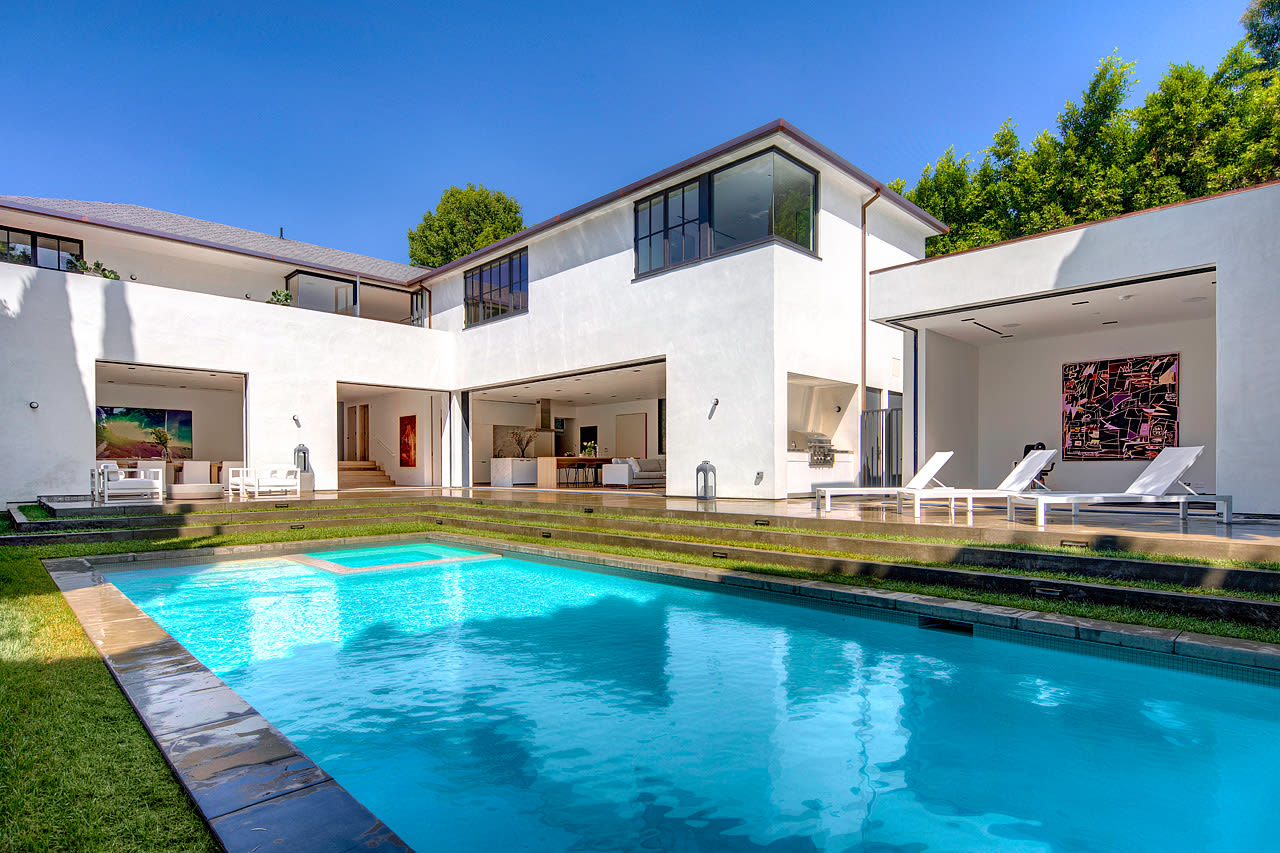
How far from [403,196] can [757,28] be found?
27.8 metres

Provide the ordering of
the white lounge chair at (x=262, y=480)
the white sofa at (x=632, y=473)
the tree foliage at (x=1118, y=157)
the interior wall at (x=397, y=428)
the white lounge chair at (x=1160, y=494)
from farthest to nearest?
the interior wall at (x=397, y=428), the tree foliage at (x=1118, y=157), the white sofa at (x=632, y=473), the white lounge chair at (x=262, y=480), the white lounge chair at (x=1160, y=494)

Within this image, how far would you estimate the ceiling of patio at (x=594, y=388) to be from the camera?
1560 centimetres

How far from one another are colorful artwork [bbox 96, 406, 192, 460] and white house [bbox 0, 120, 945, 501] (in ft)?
0.19

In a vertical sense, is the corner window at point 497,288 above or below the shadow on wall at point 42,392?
above

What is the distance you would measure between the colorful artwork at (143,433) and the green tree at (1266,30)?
36.7m

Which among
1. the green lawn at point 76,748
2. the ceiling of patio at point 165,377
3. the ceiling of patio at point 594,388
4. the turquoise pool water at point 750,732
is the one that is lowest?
the turquoise pool water at point 750,732

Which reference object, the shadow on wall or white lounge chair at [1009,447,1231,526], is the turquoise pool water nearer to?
white lounge chair at [1009,447,1231,526]

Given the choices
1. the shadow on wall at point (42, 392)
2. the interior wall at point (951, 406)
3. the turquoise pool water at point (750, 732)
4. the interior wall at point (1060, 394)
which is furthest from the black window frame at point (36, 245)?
the interior wall at point (1060, 394)

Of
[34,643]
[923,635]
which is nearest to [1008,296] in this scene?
[923,635]

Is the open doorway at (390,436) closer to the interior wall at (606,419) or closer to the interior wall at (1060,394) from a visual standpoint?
the interior wall at (606,419)

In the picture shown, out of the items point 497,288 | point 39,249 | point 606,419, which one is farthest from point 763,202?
point 39,249

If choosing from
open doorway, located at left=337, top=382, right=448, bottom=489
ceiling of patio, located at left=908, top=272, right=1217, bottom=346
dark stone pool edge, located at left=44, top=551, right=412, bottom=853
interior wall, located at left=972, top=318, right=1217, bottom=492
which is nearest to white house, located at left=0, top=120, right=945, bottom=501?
open doorway, located at left=337, top=382, right=448, bottom=489

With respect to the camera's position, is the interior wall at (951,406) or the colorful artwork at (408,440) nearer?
the interior wall at (951,406)

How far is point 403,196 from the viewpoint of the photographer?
126 feet
